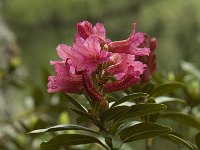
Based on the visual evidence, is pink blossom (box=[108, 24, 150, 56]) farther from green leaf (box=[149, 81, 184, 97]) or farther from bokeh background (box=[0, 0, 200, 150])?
bokeh background (box=[0, 0, 200, 150])

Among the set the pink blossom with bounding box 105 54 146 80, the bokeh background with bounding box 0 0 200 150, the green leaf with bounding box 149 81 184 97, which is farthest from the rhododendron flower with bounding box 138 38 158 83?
the bokeh background with bounding box 0 0 200 150

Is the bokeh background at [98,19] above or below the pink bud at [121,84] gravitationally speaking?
above

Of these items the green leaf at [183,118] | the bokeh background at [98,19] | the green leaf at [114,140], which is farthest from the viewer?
the bokeh background at [98,19]

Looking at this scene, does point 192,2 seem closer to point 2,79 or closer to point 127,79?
point 2,79

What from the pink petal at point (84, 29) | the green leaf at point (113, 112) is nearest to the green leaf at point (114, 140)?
the green leaf at point (113, 112)

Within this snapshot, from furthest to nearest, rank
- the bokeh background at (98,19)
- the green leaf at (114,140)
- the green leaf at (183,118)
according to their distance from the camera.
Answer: the bokeh background at (98,19), the green leaf at (183,118), the green leaf at (114,140)

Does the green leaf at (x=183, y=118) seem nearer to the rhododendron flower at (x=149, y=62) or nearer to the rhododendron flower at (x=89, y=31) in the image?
the rhododendron flower at (x=149, y=62)

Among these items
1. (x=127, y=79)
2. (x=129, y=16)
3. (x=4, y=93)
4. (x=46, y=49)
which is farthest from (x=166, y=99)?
(x=129, y=16)

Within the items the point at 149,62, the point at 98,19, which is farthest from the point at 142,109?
the point at 98,19
